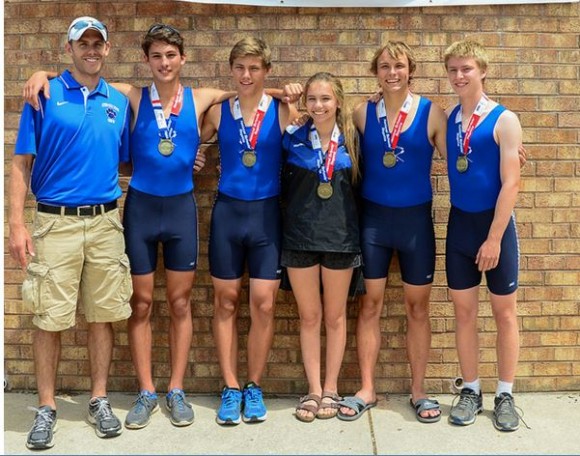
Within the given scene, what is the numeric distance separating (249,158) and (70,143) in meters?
1.04

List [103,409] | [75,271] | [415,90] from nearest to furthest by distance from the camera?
[75,271] < [103,409] < [415,90]

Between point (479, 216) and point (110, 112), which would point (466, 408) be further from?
point (110, 112)

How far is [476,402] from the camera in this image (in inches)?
167

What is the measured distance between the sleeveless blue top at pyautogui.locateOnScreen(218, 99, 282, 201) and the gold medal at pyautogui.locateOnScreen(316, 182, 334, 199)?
0.30m

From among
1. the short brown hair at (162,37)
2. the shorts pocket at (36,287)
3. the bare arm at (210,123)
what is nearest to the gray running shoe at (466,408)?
the bare arm at (210,123)

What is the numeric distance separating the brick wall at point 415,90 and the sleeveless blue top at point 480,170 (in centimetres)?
53

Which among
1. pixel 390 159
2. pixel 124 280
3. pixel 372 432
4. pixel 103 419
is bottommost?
pixel 372 432

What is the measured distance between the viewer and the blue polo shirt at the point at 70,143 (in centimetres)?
388

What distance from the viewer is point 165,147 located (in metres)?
4.14

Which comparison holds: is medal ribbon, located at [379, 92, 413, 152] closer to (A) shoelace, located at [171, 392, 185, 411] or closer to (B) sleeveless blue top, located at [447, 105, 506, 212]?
(B) sleeveless blue top, located at [447, 105, 506, 212]

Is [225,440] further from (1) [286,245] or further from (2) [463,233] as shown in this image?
(2) [463,233]

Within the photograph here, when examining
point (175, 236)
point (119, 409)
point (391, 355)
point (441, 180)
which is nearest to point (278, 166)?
point (175, 236)

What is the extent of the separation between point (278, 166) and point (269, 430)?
5.24 ft

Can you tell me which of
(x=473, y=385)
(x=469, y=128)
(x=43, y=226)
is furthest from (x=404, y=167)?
(x=43, y=226)
